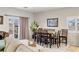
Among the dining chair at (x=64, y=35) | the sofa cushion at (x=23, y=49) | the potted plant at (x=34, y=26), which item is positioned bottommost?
the sofa cushion at (x=23, y=49)

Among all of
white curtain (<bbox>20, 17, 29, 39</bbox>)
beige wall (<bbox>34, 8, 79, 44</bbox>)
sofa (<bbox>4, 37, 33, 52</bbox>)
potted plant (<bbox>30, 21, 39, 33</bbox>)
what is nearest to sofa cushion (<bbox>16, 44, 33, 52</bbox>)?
sofa (<bbox>4, 37, 33, 52</bbox>)

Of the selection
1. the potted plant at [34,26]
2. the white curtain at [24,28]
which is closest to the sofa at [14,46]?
the white curtain at [24,28]

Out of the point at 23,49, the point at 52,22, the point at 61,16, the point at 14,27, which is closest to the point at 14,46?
the point at 23,49

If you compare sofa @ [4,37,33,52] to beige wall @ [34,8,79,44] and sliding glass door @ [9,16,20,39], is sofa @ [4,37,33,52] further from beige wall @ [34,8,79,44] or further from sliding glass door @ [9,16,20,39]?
beige wall @ [34,8,79,44]

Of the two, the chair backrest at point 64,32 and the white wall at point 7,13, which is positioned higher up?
the white wall at point 7,13

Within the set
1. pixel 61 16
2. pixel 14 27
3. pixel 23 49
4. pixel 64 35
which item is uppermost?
pixel 61 16

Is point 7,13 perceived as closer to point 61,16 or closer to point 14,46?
point 14,46

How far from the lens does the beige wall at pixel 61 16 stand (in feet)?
4.94

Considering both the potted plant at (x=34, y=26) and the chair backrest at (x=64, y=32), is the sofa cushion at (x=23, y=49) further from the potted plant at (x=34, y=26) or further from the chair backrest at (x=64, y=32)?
the chair backrest at (x=64, y=32)

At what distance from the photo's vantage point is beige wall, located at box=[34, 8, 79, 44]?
4.94ft

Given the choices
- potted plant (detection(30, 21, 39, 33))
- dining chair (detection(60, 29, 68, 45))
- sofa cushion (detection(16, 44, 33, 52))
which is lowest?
sofa cushion (detection(16, 44, 33, 52))

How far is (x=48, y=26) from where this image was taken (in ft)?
5.16

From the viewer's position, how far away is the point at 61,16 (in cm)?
154
